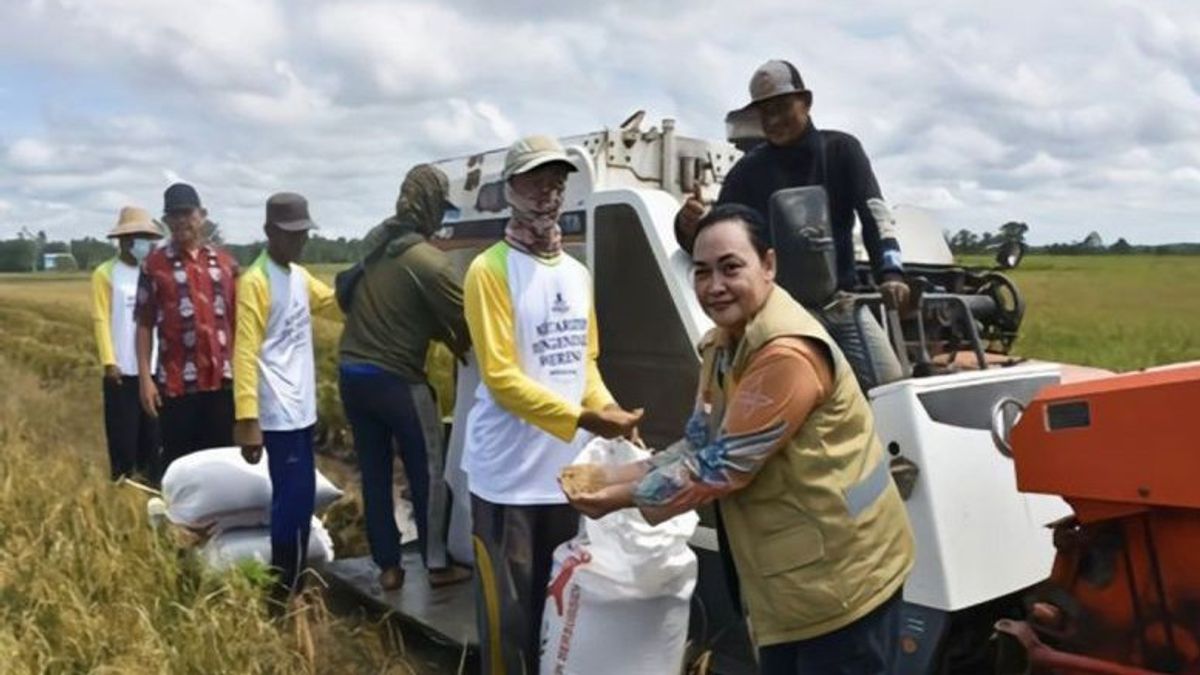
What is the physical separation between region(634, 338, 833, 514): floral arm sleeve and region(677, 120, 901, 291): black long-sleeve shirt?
148 centimetres

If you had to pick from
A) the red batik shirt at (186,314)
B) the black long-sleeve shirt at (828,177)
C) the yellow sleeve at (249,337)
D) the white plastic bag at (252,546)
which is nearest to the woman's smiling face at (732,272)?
the black long-sleeve shirt at (828,177)

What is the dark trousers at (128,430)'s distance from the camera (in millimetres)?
6750

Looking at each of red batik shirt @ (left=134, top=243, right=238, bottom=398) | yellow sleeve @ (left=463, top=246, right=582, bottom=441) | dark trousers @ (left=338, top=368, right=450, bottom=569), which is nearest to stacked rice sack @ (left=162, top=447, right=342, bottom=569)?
dark trousers @ (left=338, top=368, right=450, bottom=569)

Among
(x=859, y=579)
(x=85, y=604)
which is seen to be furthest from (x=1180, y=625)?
(x=85, y=604)

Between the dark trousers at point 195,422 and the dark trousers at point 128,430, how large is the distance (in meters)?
1.00

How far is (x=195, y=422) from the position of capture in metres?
5.80

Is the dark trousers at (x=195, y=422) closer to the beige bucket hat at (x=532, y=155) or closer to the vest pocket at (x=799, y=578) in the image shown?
the beige bucket hat at (x=532, y=155)

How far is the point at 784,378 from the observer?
2.28 meters

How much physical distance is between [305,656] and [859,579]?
2014mm

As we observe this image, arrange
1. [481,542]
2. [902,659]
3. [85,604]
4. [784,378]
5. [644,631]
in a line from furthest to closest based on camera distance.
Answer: [85,604] < [481,542] < [644,631] < [902,659] < [784,378]

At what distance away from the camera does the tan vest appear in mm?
2334

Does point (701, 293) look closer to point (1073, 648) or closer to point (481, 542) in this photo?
point (1073, 648)

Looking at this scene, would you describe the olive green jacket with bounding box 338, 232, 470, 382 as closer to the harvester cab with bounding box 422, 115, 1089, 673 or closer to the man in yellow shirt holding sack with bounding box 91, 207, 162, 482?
the harvester cab with bounding box 422, 115, 1089, 673

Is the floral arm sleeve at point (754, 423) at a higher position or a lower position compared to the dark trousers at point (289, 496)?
higher
